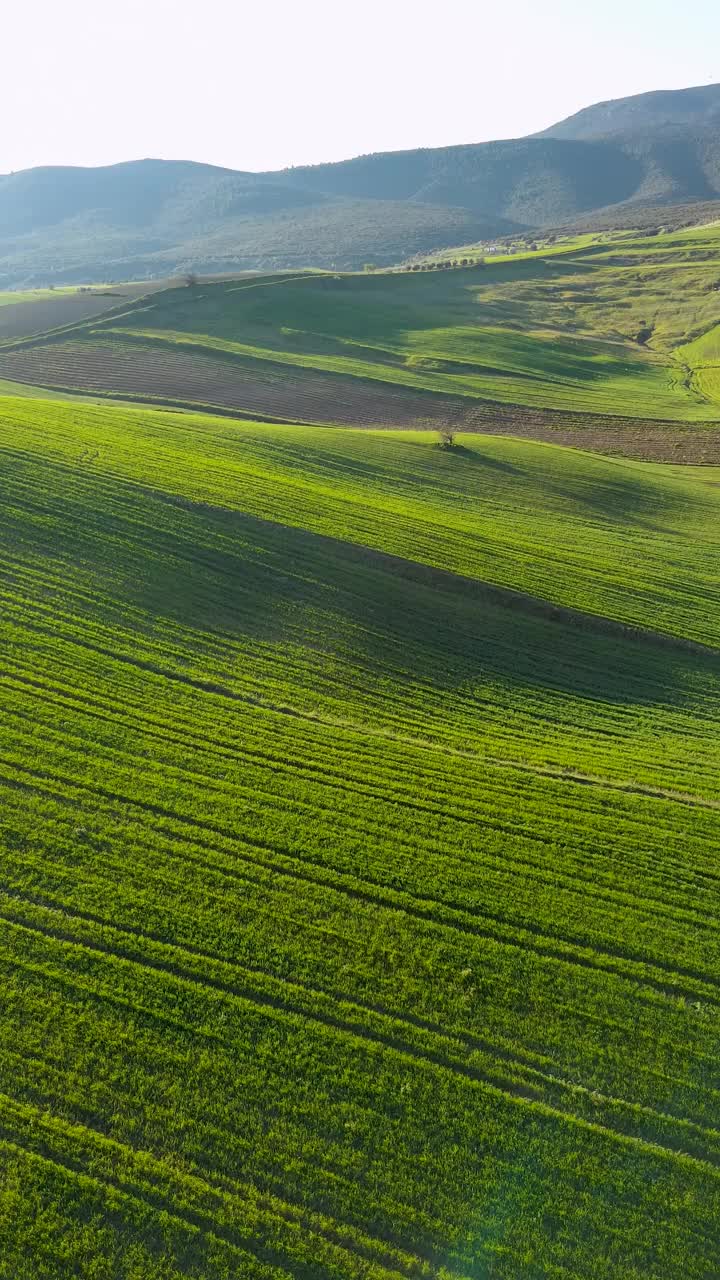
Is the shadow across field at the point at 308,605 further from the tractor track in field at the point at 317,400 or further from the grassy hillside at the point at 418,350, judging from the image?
the grassy hillside at the point at 418,350

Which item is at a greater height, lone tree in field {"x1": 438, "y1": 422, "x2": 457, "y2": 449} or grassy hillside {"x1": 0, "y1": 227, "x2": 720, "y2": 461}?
grassy hillside {"x1": 0, "y1": 227, "x2": 720, "y2": 461}

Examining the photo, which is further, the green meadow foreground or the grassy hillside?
the grassy hillside

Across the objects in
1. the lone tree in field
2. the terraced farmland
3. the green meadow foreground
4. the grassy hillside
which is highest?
the terraced farmland

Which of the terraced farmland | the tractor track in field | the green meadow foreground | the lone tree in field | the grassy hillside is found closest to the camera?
the green meadow foreground

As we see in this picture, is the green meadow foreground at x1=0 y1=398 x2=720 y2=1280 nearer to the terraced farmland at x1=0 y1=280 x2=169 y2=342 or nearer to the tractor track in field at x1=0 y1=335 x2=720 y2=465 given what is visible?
the tractor track in field at x1=0 y1=335 x2=720 y2=465

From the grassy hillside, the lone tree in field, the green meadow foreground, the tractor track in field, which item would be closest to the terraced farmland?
the grassy hillside

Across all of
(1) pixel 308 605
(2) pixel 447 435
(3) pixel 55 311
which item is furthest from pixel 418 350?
(1) pixel 308 605

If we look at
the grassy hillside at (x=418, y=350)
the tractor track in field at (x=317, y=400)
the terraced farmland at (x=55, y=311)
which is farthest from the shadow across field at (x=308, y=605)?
the terraced farmland at (x=55, y=311)
